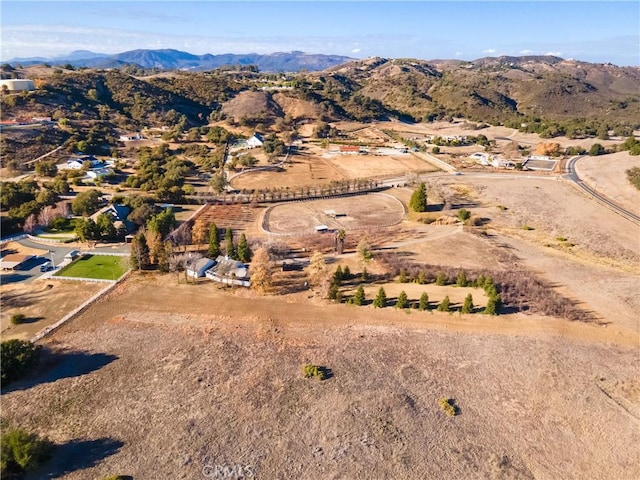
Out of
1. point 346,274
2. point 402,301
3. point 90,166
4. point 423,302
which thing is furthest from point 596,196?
point 90,166

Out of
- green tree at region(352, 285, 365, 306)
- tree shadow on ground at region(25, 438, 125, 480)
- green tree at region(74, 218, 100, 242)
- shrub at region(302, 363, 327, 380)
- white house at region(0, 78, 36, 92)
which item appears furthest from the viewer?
white house at region(0, 78, 36, 92)

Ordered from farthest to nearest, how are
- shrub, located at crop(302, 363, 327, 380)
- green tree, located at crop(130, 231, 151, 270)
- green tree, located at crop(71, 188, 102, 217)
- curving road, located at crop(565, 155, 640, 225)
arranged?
curving road, located at crop(565, 155, 640, 225)
green tree, located at crop(71, 188, 102, 217)
green tree, located at crop(130, 231, 151, 270)
shrub, located at crop(302, 363, 327, 380)

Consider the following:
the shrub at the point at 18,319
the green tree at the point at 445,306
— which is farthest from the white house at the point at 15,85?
the green tree at the point at 445,306

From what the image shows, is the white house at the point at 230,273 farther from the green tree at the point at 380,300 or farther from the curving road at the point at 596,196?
the curving road at the point at 596,196

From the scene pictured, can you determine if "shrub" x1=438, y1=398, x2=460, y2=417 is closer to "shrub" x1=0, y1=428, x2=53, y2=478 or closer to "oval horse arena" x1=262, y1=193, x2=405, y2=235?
"shrub" x1=0, y1=428, x2=53, y2=478

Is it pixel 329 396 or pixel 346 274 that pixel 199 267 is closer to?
pixel 346 274

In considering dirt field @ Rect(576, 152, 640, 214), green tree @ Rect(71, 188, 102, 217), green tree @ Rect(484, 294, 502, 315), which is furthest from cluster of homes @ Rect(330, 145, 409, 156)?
green tree @ Rect(484, 294, 502, 315)
